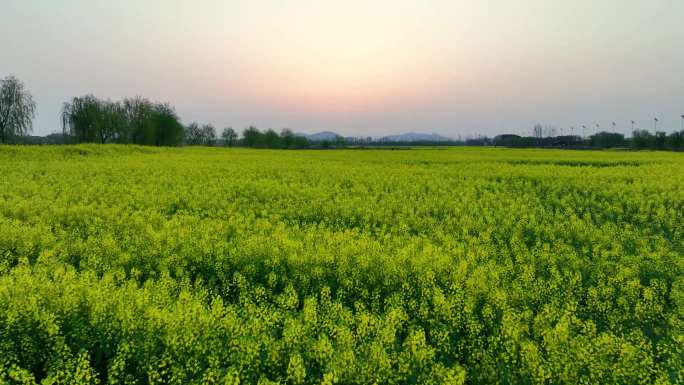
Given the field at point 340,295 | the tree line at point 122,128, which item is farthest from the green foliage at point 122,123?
the field at point 340,295

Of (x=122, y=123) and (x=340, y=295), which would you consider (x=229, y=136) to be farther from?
(x=340, y=295)

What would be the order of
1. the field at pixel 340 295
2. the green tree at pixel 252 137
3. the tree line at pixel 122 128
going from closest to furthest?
the field at pixel 340 295, the tree line at pixel 122 128, the green tree at pixel 252 137

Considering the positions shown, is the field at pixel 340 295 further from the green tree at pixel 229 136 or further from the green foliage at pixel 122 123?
the green tree at pixel 229 136

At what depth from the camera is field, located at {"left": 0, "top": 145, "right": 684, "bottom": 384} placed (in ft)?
14.1

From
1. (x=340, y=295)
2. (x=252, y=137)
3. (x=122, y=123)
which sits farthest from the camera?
(x=252, y=137)

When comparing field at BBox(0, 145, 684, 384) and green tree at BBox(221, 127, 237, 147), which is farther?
green tree at BBox(221, 127, 237, 147)

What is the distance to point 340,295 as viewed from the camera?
649cm

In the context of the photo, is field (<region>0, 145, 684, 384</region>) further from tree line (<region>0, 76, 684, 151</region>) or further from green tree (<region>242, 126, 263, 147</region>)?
green tree (<region>242, 126, 263, 147</region>)

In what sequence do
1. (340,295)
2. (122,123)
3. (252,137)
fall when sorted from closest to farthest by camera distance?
(340,295) < (122,123) < (252,137)

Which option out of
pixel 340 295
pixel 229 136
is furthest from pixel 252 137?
pixel 340 295

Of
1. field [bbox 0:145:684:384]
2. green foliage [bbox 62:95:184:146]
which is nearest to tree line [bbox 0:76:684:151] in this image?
green foliage [bbox 62:95:184:146]

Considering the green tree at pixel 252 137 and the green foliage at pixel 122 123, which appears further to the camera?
the green tree at pixel 252 137

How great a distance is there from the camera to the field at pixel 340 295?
4.30 meters

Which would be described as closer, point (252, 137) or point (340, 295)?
point (340, 295)
